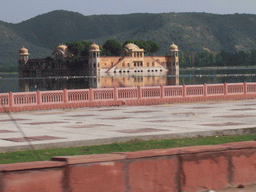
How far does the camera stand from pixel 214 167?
7594 millimetres

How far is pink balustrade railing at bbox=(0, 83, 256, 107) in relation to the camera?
2576 centimetres

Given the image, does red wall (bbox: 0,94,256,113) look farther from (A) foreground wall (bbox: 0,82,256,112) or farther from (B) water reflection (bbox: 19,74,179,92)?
(B) water reflection (bbox: 19,74,179,92)

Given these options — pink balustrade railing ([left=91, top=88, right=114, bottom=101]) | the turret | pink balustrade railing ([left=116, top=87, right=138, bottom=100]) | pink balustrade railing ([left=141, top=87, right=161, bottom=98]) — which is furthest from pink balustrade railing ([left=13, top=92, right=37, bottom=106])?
the turret

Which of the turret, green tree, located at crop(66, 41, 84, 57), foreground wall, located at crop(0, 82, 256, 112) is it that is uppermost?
green tree, located at crop(66, 41, 84, 57)

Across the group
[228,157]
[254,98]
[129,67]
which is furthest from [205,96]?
[129,67]

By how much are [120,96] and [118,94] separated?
36 centimetres

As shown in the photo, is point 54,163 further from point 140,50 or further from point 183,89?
point 140,50

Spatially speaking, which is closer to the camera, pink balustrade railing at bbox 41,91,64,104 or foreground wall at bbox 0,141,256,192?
foreground wall at bbox 0,141,256,192

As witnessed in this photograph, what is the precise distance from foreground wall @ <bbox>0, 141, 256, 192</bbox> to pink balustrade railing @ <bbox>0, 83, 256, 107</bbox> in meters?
18.8

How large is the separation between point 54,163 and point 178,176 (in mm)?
2067

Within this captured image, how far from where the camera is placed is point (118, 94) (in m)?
29.2

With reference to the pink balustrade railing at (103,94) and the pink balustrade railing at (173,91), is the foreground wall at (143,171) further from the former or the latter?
the pink balustrade railing at (173,91)

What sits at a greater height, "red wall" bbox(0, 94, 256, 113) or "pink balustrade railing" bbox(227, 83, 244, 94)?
"pink balustrade railing" bbox(227, 83, 244, 94)

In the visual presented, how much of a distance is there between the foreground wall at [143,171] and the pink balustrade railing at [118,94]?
18.8m
